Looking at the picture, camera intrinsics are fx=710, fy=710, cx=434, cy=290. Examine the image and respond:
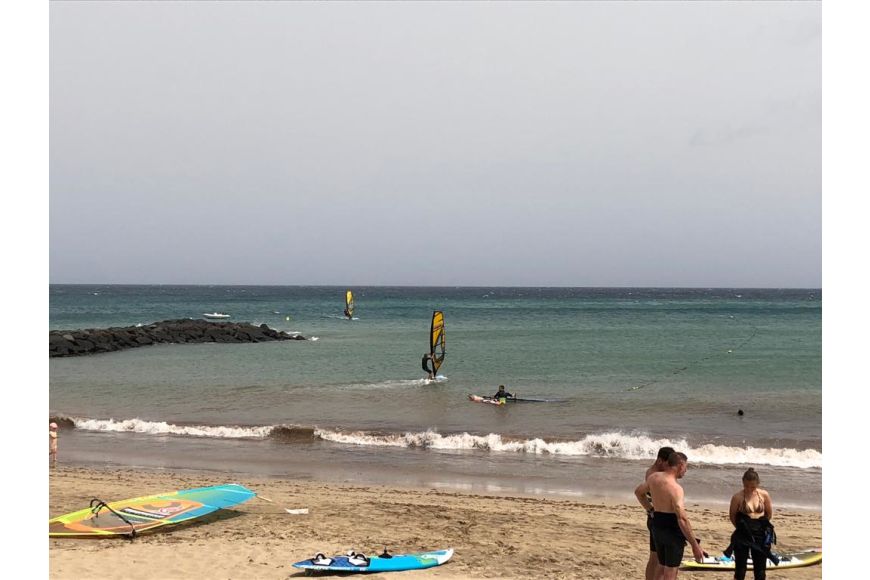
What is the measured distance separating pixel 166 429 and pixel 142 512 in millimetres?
7887

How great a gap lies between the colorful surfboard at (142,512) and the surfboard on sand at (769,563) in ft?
17.4

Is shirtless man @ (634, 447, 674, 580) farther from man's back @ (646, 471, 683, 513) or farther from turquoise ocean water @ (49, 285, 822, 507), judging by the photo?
turquoise ocean water @ (49, 285, 822, 507)

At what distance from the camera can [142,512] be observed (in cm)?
845

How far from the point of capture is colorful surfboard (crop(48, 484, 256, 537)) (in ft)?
26.2

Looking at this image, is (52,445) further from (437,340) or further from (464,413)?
(437,340)

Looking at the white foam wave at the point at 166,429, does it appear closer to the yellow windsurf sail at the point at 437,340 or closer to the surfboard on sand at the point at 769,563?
the yellow windsurf sail at the point at 437,340

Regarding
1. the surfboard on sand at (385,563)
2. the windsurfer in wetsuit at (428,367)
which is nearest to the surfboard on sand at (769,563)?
the surfboard on sand at (385,563)

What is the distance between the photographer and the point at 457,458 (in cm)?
1334

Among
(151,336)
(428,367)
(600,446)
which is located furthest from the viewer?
(151,336)

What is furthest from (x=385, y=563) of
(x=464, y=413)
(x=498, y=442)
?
(x=464, y=413)
